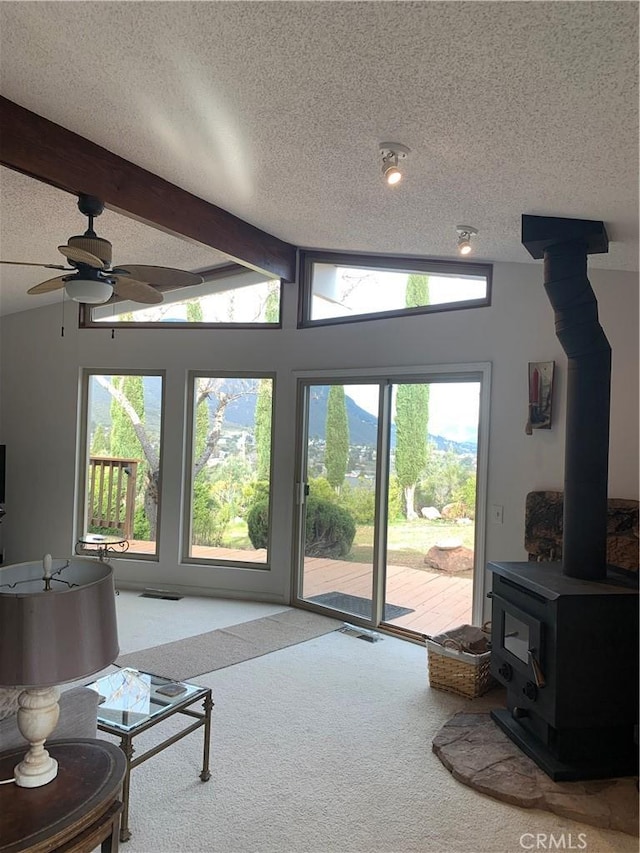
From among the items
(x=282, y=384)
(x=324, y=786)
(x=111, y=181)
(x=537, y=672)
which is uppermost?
(x=111, y=181)

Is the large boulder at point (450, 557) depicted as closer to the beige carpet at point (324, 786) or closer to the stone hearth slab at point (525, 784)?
the beige carpet at point (324, 786)

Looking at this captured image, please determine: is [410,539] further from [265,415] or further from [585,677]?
[585,677]

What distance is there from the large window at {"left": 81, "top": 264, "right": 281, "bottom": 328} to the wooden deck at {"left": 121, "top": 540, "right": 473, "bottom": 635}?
2.19 meters

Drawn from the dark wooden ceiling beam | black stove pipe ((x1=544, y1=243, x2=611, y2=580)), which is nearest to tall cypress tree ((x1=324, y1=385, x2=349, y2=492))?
the dark wooden ceiling beam

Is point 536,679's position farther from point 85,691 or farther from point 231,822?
point 85,691

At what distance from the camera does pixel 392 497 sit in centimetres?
459

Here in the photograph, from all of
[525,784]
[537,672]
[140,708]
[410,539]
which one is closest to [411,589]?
[410,539]

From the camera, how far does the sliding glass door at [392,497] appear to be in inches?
165

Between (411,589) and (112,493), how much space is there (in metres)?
3.13

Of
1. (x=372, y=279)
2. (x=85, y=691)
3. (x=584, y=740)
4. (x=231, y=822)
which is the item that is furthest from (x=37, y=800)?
(x=372, y=279)

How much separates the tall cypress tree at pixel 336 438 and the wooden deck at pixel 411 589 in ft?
2.28

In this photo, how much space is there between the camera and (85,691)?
2.22 metres

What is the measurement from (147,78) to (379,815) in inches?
117

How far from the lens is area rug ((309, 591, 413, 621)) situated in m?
4.56
